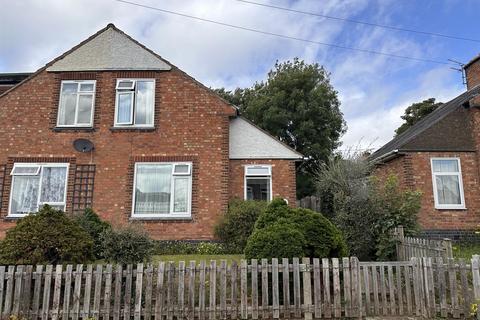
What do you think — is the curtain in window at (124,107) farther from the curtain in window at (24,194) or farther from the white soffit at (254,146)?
the white soffit at (254,146)

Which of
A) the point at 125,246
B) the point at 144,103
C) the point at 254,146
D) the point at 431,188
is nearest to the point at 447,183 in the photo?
the point at 431,188

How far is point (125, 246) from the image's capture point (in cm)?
741

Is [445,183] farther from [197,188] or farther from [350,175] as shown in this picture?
[197,188]

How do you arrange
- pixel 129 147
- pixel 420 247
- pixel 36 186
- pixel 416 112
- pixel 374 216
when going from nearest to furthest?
pixel 420 247 < pixel 374 216 < pixel 36 186 < pixel 129 147 < pixel 416 112

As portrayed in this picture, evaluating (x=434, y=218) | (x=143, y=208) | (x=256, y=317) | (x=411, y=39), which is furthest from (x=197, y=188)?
(x=411, y=39)

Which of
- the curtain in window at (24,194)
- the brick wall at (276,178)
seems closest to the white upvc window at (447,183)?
the brick wall at (276,178)

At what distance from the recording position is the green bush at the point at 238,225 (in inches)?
494

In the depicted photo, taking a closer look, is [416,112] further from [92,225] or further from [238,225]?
[92,225]

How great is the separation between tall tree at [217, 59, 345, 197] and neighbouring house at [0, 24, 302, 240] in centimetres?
1305

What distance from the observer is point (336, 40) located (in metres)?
15.9

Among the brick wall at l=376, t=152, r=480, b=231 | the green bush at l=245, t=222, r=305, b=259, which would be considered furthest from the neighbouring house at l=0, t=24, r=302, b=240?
the green bush at l=245, t=222, r=305, b=259

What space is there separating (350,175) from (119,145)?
8.34 metres

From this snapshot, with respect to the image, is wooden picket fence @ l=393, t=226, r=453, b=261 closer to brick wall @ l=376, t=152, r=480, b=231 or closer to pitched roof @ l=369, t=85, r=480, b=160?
brick wall @ l=376, t=152, r=480, b=231

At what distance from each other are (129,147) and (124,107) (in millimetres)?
1625
